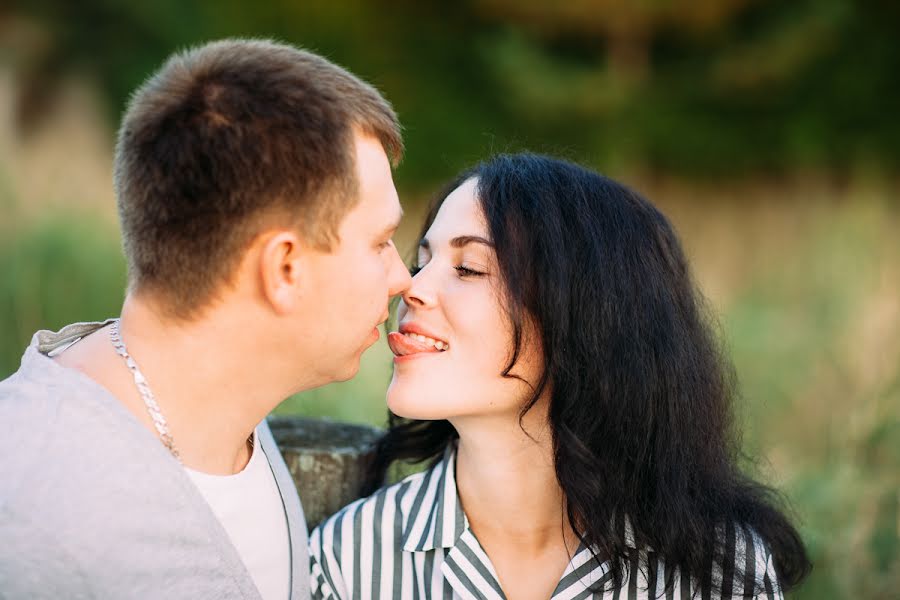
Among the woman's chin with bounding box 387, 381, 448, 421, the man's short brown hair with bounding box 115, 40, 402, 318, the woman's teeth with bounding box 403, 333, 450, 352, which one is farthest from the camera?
the woman's teeth with bounding box 403, 333, 450, 352

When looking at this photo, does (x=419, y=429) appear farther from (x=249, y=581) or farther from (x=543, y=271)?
(x=249, y=581)

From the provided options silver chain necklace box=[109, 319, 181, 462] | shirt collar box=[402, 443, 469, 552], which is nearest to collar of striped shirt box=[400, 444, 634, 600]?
shirt collar box=[402, 443, 469, 552]

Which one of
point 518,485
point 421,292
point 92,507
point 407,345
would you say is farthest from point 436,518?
point 92,507

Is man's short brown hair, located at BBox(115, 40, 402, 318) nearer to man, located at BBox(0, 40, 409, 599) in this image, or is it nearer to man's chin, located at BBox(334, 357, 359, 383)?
man, located at BBox(0, 40, 409, 599)

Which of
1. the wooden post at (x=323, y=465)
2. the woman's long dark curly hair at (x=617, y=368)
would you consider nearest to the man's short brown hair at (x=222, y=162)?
the woman's long dark curly hair at (x=617, y=368)

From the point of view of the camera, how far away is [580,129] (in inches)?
446

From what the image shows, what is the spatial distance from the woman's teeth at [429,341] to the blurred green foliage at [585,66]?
8.06 metres

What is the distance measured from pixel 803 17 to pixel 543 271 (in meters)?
9.33

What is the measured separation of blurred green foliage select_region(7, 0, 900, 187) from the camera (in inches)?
408

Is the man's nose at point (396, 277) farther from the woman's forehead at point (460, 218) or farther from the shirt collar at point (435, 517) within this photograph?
the shirt collar at point (435, 517)

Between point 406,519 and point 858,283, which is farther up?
point 858,283

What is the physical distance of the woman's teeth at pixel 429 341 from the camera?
6.86 feet

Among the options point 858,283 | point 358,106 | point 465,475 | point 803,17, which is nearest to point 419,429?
point 465,475

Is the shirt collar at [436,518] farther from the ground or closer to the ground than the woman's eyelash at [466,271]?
closer to the ground
